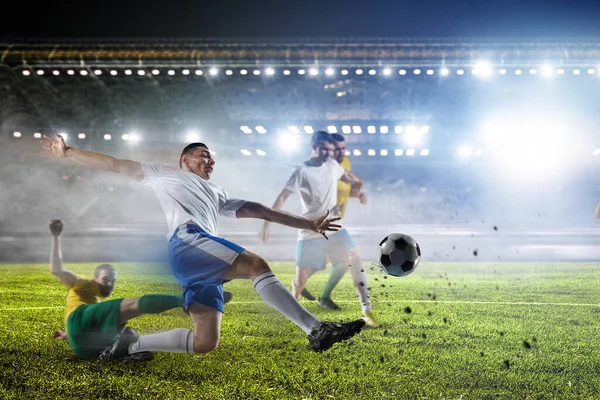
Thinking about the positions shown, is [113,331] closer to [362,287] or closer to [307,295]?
[362,287]

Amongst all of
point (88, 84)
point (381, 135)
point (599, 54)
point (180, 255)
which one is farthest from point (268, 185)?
point (599, 54)

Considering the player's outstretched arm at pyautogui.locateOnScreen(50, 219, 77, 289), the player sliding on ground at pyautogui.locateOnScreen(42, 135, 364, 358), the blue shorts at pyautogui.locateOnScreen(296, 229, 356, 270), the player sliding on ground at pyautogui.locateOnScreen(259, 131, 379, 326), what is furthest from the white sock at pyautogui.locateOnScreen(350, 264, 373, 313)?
the player's outstretched arm at pyautogui.locateOnScreen(50, 219, 77, 289)

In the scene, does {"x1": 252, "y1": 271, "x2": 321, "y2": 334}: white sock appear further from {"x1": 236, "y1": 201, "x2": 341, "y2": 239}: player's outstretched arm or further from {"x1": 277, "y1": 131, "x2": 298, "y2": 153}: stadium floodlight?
{"x1": 277, "y1": 131, "x2": 298, "y2": 153}: stadium floodlight

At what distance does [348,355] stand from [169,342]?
1421mm

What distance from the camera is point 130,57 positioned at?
9047mm

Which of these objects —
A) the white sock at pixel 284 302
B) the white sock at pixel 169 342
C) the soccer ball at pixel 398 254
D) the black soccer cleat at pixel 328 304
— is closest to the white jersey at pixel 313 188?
the black soccer cleat at pixel 328 304

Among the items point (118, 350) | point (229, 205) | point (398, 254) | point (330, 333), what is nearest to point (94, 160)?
point (229, 205)

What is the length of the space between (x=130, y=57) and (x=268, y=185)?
3.95 m

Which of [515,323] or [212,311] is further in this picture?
[515,323]

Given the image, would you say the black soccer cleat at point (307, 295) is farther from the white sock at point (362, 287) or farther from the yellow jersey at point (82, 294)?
the yellow jersey at point (82, 294)

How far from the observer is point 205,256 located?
10.4 feet

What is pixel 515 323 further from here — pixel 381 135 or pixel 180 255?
pixel 381 135

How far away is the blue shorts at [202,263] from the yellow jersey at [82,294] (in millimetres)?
1088

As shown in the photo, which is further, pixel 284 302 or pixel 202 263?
pixel 202 263
